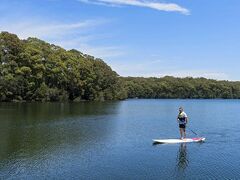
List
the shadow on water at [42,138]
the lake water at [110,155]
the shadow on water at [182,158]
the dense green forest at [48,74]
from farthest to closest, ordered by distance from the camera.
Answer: the dense green forest at [48,74] < the shadow on water at [42,138] < the shadow on water at [182,158] < the lake water at [110,155]

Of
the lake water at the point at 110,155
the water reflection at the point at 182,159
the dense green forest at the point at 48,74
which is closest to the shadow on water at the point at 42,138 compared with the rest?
the lake water at the point at 110,155

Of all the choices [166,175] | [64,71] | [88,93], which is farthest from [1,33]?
[166,175]

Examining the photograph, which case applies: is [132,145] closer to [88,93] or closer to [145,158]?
[145,158]

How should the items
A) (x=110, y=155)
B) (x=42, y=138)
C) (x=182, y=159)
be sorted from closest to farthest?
(x=182, y=159) < (x=110, y=155) < (x=42, y=138)

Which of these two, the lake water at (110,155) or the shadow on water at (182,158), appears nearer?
the lake water at (110,155)

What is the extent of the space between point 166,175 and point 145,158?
5020 millimetres

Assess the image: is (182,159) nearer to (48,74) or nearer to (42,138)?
(42,138)

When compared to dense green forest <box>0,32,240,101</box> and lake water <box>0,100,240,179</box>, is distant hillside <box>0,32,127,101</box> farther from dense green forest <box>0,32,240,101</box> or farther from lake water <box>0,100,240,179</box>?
lake water <box>0,100,240,179</box>

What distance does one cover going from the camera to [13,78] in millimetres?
107188

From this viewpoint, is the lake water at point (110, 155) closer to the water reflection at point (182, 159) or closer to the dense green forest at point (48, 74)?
the water reflection at point (182, 159)

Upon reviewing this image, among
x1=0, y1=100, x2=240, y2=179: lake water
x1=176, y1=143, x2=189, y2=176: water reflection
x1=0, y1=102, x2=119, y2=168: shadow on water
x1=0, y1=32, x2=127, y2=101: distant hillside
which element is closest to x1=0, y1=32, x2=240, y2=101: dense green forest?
x1=0, y1=32, x2=127, y2=101: distant hillside

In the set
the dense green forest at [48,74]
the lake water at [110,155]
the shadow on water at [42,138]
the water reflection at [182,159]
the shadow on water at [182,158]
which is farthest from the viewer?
the dense green forest at [48,74]

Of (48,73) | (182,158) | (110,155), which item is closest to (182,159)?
(182,158)

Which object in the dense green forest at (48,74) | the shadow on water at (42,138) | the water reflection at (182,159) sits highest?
the dense green forest at (48,74)
